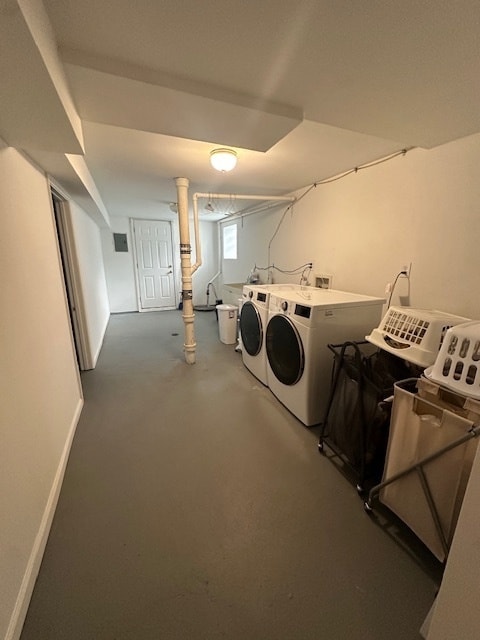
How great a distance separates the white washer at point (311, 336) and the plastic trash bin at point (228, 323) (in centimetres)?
164

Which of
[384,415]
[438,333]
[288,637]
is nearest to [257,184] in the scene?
[438,333]

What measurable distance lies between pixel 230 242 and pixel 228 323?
2568 mm

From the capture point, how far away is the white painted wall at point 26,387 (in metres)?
0.98

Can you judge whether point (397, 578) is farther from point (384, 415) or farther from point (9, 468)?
point (9, 468)

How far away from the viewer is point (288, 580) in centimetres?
109

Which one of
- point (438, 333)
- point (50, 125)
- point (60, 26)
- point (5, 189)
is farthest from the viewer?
point (438, 333)

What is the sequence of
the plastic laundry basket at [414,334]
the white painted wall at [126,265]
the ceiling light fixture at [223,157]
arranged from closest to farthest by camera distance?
the plastic laundry basket at [414,334], the ceiling light fixture at [223,157], the white painted wall at [126,265]

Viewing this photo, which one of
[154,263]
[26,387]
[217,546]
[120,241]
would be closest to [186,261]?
[26,387]

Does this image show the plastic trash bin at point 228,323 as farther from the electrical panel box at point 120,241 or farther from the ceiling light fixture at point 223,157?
the electrical panel box at point 120,241

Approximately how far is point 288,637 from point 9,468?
1.21 meters

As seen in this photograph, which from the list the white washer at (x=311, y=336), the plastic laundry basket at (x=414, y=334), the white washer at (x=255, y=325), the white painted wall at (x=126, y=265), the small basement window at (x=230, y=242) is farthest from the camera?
the white painted wall at (x=126, y=265)

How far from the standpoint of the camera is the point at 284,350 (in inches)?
85.4

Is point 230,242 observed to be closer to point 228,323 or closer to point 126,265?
point 126,265

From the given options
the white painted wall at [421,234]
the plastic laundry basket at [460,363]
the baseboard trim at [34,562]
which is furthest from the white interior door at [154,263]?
the plastic laundry basket at [460,363]
